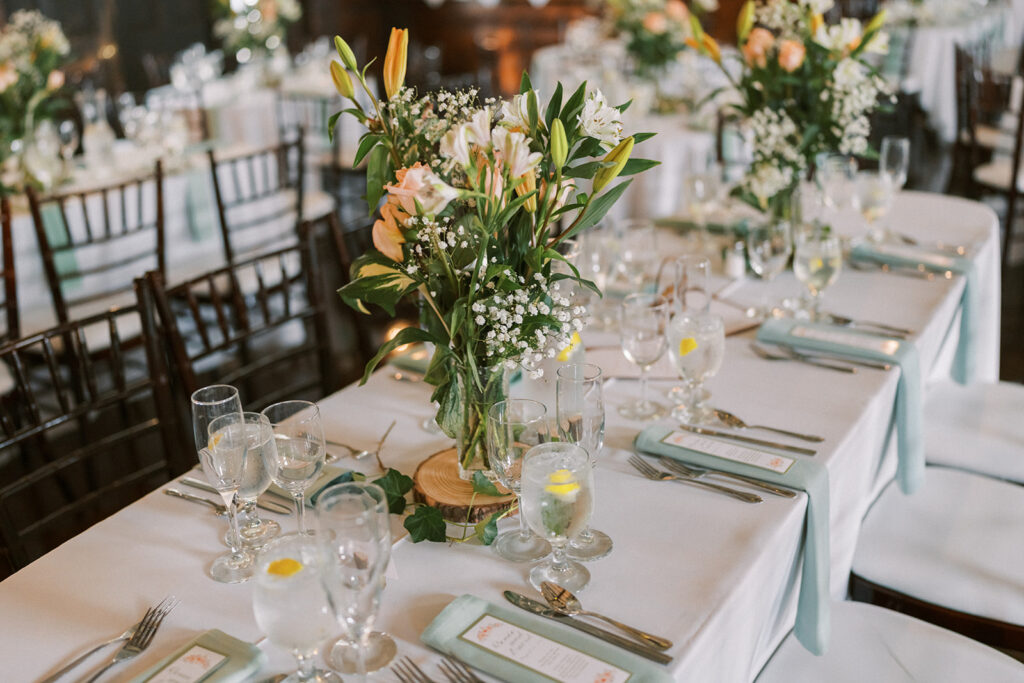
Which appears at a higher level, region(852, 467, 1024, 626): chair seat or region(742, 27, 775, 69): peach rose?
region(742, 27, 775, 69): peach rose

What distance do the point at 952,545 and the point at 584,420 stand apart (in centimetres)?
94

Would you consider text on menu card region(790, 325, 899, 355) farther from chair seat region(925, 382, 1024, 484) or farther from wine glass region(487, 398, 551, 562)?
wine glass region(487, 398, 551, 562)

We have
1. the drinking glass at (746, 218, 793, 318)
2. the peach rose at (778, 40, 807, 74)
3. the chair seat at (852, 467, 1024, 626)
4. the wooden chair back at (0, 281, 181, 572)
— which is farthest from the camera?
the peach rose at (778, 40, 807, 74)

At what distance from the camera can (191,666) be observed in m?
1.12

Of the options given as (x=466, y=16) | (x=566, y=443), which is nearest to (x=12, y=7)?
(x=466, y=16)

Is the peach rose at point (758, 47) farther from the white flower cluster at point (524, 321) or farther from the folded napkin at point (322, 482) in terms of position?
the folded napkin at point (322, 482)

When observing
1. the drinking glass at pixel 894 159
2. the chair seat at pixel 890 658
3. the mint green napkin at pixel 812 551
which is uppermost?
the drinking glass at pixel 894 159

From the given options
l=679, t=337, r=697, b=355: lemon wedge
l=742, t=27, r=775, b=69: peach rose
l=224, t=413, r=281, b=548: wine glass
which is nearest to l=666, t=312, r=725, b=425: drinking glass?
l=679, t=337, r=697, b=355: lemon wedge

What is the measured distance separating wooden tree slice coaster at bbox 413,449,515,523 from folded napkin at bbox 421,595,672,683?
214 mm

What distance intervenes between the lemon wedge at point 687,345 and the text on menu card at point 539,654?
27.6 inches

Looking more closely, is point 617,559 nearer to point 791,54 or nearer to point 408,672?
point 408,672

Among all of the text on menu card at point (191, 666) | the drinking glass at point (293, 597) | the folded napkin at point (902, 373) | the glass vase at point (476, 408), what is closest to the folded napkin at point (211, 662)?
the text on menu card at point (191, 666)

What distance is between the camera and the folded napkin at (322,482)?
1.50 metres

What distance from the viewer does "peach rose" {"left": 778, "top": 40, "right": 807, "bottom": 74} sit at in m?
2.32
